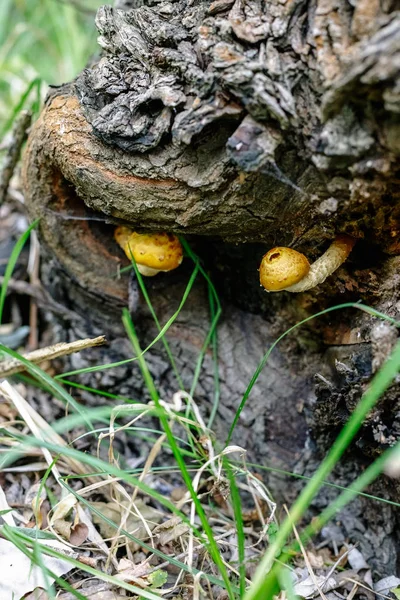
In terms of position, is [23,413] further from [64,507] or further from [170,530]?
[170,530]

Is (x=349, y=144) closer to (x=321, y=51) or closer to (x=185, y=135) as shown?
(x=321, y=51)

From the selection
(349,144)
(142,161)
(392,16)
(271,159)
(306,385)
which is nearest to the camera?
(392,16)

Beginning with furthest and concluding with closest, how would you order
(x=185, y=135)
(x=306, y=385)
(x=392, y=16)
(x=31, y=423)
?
1. (x=306, y=385)
2. (x=31, y=423)
3. (x=185, y=135)
4. (x=392, y=16)

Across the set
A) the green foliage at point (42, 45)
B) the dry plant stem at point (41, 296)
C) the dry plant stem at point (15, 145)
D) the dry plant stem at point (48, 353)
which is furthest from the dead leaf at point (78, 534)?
the green foliage at point (42, 45)

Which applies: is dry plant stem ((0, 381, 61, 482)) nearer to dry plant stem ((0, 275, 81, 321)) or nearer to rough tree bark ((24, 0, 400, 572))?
rough tree bark ((24, 0, 400, 572))

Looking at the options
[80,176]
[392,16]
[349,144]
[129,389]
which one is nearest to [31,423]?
[129,389]

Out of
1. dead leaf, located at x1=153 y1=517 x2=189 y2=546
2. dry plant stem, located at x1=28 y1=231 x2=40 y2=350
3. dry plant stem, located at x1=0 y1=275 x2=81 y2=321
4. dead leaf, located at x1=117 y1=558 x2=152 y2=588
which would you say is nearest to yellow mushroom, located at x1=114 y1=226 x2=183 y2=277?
dry plant stem, located at x1=0 y1=275 x2=81 y2=321
